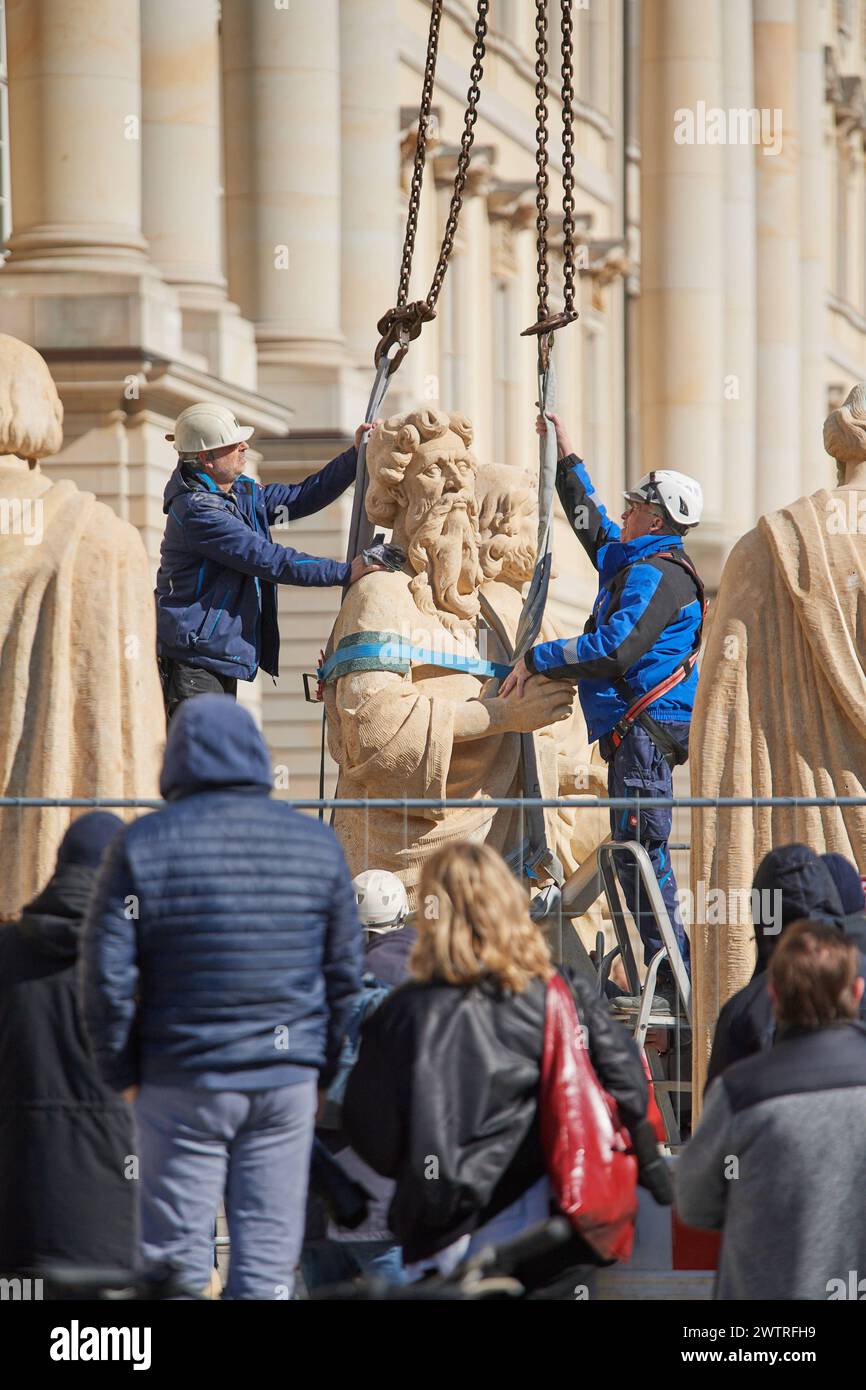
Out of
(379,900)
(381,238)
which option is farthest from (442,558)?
(381,238)

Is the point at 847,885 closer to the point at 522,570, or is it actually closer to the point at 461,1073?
the point at 461,1073

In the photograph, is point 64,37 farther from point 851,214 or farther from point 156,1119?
point 851,214

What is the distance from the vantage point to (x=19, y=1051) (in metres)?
6.51

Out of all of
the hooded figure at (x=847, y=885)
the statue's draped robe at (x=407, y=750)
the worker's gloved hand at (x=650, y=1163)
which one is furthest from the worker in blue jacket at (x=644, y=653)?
the worker's gloved hand at (x=650, y=1163)

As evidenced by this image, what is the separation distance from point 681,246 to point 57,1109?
29831 mm

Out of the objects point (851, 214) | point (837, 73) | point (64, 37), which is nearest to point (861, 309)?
point (851, 214)

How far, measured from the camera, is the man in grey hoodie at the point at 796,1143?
5.87 meters

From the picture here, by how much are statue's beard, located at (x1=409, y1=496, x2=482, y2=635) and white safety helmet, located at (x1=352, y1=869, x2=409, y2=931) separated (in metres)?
2.41

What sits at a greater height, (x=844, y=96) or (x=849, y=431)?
(x=844, y=96)

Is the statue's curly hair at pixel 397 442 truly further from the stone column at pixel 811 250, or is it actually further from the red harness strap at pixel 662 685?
the stone column at pixel 811 250

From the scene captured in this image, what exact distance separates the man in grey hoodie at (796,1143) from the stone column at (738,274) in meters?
30.0

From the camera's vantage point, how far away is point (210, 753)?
621cm

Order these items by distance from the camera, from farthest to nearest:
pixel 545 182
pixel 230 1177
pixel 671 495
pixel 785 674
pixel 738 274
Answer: pixel 738 274 < pixel 545 182 < pixel 671 495 < pixel 785 674 < pixel 230 1177

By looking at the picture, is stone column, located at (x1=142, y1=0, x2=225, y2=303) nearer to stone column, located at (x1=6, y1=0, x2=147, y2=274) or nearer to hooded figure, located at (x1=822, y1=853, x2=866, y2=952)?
stone column, located at (x1=6, y1=0, x2=147, y2=274)
